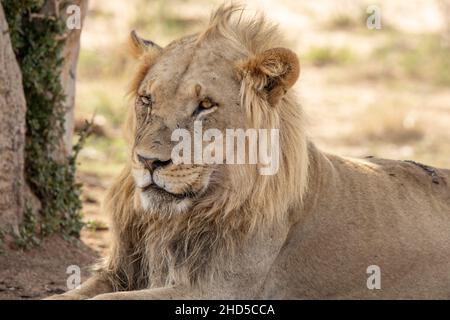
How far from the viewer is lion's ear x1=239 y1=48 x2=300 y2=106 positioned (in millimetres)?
4668

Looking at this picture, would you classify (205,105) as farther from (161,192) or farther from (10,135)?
(10,135)

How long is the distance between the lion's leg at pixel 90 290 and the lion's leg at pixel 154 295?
0.81ft

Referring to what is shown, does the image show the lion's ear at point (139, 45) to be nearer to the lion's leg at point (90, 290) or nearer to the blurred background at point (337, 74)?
the lion's leg at point (90, 290)

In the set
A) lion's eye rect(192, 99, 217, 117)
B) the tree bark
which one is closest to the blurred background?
the tree bark

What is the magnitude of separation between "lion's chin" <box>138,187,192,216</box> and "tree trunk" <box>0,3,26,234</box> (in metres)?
1.63

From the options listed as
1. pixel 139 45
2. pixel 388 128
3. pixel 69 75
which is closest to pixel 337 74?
pixel 388 128

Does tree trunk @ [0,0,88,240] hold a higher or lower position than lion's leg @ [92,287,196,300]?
higher

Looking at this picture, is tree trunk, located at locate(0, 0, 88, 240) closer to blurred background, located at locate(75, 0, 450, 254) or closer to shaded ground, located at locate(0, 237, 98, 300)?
shaded ground, located at locate(0, 237, 98, 300)

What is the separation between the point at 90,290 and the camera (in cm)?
515

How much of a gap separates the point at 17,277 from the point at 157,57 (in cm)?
179

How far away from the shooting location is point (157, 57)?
5.06 meters

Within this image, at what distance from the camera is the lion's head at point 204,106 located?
15.0ft

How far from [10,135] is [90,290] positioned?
140 centimetres
